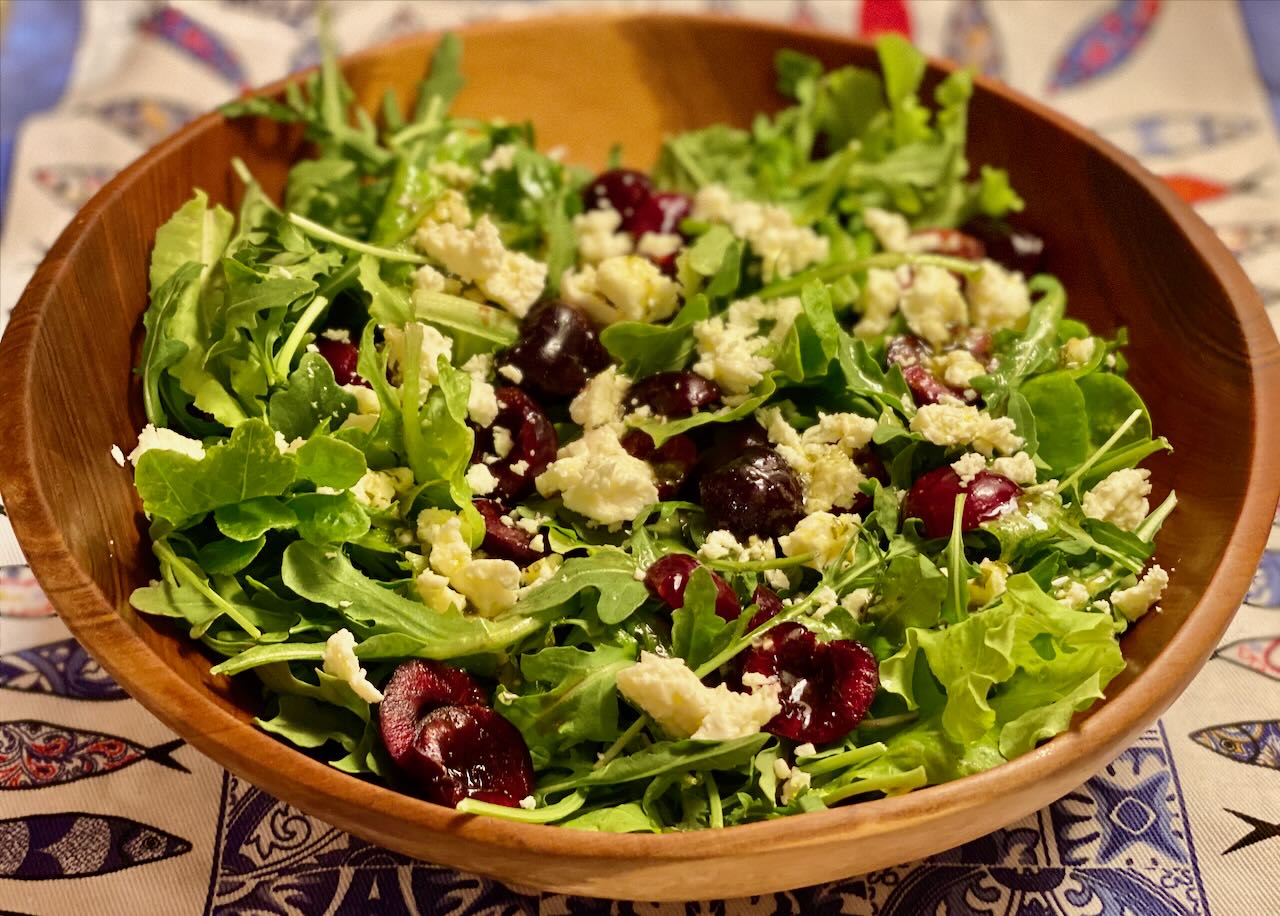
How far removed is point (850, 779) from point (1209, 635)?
0.42m

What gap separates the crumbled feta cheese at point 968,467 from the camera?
1457 millimetres

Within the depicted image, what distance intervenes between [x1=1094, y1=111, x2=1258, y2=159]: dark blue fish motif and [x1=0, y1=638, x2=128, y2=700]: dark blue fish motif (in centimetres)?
234

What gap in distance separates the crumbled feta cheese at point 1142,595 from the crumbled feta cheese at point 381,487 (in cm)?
89

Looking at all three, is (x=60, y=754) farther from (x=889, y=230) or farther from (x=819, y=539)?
(x=889, y=230)

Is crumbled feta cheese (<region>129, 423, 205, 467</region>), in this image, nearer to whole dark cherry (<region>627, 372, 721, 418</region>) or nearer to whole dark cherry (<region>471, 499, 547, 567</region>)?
whole dark cherry (<region>471, 499, 547, 567</region>)

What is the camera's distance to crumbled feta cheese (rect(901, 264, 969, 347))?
1.75m

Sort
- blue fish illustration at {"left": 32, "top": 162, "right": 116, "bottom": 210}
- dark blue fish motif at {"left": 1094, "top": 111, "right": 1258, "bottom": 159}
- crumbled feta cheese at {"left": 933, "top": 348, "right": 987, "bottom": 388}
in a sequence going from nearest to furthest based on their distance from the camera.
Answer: crumbled feta cheese at {"left": 933, "top": 348, "right": 987, "bottom": 388}
blue fish illustration at {"left": 32, "top": 162, "right": 116, "bottom": 210}
dark blue fish motif at {"left": 1094, "top": 111, "right": 1258, "bottom": 159}

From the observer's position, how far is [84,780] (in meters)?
1.50

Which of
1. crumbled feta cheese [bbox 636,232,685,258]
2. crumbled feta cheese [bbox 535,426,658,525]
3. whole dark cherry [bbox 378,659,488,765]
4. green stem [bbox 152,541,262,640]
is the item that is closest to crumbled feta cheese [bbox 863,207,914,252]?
crumbled feta cheese [bbox 636,232,685,258]

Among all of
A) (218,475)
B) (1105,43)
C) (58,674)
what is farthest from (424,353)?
(1105,43)

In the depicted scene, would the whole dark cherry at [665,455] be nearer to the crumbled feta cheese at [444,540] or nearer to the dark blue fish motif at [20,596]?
the crumbled feta cheese at [444,540]

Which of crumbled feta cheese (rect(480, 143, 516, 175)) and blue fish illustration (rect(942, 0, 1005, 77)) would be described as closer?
crumbled feta cheese (rect(480, 143, 516, 175))

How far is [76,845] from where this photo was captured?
1.42 m

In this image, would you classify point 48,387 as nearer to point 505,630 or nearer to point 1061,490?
point 505,630
